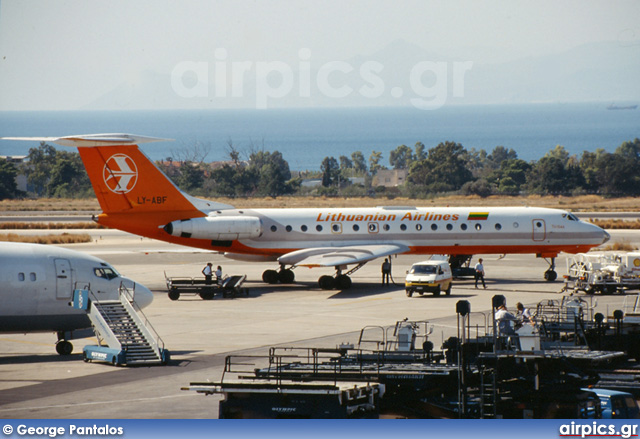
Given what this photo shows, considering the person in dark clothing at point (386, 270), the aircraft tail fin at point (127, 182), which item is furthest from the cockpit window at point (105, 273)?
the person in dark clothing at point (386, 270)

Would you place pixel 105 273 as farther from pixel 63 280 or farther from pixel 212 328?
pixel 212 328

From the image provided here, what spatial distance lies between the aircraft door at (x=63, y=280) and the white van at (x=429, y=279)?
19924 millimetres

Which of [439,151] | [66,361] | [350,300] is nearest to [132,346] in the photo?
[66,361]

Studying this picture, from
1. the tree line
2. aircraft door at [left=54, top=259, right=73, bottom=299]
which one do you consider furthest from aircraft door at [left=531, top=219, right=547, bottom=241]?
the tree line

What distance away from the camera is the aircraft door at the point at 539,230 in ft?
177

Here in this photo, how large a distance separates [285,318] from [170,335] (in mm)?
5876

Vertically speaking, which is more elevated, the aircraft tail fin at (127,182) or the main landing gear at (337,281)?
the aircraft tail fin at (127,182)

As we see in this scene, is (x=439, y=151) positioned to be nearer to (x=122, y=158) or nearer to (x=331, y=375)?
(x=122, y=158)

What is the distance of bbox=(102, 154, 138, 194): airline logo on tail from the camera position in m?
49.3

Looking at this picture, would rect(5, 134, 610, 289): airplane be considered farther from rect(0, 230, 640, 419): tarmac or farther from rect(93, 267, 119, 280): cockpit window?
rect(93, 267, 119, 280): cockpit window

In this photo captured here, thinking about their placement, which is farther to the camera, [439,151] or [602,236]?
[439,151]

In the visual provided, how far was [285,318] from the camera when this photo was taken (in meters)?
39.8

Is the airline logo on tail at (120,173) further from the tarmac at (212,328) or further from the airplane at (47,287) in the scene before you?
the airplane at (47,287)


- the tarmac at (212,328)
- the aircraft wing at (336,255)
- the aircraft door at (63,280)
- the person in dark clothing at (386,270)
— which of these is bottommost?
the tarmac at (212,328)
